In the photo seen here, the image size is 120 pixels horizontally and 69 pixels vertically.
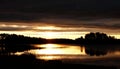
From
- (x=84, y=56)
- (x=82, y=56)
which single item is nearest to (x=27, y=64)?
(x=82, y=56)

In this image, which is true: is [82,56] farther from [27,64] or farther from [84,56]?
[27,64]

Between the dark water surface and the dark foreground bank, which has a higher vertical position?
the dark foreground bank

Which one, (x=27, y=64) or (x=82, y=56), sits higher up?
(x=27, y=64)

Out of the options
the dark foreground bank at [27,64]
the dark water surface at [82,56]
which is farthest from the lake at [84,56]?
the dark foreground bank at [27,64]

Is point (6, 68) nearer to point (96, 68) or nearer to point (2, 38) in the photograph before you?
point (96, 68)

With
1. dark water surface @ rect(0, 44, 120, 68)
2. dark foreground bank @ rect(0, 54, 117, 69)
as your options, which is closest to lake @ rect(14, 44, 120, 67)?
dark water surface @ rect(0, 44, 120, 68)

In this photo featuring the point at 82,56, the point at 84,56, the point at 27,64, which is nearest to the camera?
the point at 27,64

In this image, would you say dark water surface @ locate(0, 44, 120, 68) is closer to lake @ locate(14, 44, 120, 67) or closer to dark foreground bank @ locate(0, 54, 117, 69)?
lake @ locate(14, 44, 120, 67)

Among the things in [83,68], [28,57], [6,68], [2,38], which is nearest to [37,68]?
[6,68]

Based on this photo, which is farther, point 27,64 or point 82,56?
point 82,56

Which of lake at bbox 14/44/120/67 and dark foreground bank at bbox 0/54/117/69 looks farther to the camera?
lake at bbox 14/44/120/67

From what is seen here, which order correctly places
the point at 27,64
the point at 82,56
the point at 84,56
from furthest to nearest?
the point at 84,56 → the point at 82,56 → the point at 27,64

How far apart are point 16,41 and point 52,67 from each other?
134842 millimetres

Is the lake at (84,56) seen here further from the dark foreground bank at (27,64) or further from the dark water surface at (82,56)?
the dark foreground bank at (27,64)
